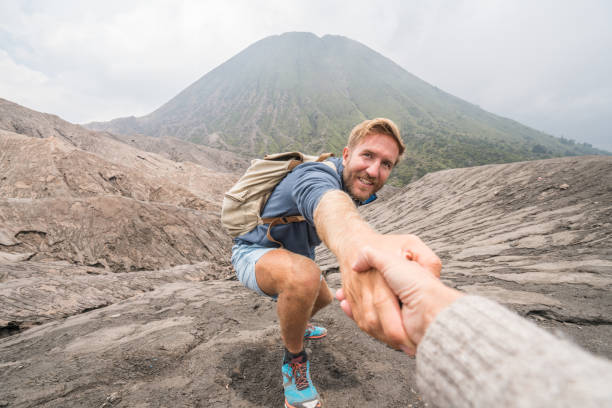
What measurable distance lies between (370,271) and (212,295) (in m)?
4.05

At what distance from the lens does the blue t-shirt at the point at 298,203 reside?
5.32 ft

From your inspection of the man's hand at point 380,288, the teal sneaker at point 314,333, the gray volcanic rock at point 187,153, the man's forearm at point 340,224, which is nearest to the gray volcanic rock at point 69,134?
the gray volcanic rock at point 187,153

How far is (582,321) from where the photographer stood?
2.38 meters

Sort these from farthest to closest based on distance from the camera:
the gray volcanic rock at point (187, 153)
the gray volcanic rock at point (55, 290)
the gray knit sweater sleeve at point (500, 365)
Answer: the gray volcanic rock at point (187, 153), the gray volcanic rock at point (55, 290), the gray knit sweater sleeve at point (500, 365)

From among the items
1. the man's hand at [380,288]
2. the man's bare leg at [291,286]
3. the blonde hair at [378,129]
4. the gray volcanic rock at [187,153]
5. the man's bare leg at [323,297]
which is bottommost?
the man's bare leg at [323,297]

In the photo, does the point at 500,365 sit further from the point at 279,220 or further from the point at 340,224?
the point at 279,220

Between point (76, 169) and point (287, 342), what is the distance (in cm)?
1721

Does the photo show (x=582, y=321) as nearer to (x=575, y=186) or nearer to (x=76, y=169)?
(x=575, y=186)

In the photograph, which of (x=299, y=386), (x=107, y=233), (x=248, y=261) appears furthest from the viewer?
(x=107, y=233)

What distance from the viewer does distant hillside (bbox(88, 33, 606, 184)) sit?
65.0 m

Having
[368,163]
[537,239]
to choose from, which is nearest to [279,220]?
[368,163]

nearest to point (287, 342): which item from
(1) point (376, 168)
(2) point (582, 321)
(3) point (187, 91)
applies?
(1) point (376, 168)

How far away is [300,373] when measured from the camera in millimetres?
2014

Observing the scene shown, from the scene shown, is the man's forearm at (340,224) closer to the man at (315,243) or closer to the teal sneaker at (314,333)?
the man at (315,243)
